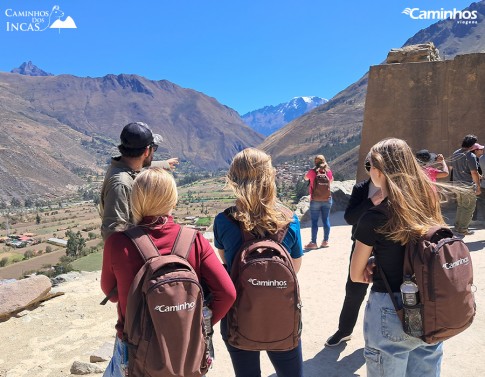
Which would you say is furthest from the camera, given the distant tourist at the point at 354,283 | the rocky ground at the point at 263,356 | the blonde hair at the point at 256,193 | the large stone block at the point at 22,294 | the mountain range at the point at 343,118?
the mountain range at the point at 343,118

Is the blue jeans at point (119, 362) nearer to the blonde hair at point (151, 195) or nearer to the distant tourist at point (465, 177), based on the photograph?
the blonde hair at point (151, 195)

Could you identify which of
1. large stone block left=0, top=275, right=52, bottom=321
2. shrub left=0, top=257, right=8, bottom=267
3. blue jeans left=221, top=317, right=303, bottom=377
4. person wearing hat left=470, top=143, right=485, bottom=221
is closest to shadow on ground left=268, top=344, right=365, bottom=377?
blue jeans left=221, top=317, right=303, bottom=377

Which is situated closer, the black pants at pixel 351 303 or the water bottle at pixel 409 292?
the water bottle at pixel 409 292

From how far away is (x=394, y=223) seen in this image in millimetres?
2211

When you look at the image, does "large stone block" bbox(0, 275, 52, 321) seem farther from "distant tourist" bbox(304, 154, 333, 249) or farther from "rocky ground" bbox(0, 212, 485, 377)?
"distant tourist" bbox(304, 154, 333, 249)

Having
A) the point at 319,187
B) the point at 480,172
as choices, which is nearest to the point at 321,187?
the point at 319,187

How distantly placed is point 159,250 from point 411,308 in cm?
128

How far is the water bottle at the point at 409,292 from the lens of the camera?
7.10 feet

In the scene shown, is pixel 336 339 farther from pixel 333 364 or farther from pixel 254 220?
pixel 254 220

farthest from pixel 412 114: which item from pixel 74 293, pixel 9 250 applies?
pixel 9 250

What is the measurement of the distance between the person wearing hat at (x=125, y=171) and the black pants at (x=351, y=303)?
1.95 m

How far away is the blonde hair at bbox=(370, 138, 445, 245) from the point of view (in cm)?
220

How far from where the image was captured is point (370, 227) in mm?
2270

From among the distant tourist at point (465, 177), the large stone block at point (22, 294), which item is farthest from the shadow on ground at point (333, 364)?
the large stone block at point (22, 294)
